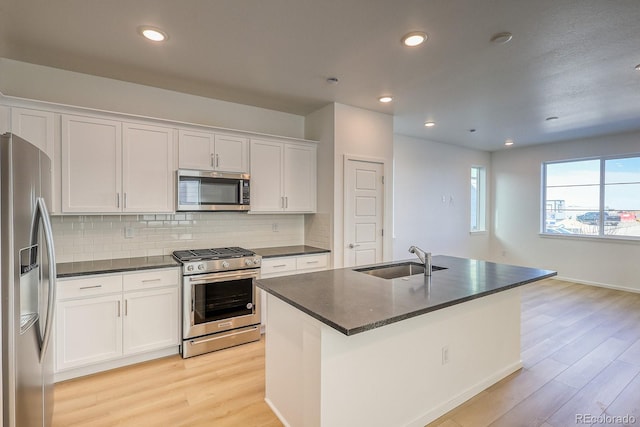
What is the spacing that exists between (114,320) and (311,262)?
204 cm

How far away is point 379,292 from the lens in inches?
79.6

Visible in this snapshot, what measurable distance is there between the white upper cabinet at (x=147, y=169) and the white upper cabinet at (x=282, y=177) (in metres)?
0.91

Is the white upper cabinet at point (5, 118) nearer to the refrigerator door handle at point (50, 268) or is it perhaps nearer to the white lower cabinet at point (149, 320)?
the refrigerator door handle at point (50, 268)

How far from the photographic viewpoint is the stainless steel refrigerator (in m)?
1.29

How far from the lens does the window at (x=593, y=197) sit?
5.36 meters

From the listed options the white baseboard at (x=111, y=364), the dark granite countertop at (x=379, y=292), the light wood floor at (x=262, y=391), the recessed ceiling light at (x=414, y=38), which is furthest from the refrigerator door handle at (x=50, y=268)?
the recessed ceiling light at (x=414, y=38)

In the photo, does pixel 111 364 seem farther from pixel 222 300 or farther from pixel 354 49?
pixel 354 49

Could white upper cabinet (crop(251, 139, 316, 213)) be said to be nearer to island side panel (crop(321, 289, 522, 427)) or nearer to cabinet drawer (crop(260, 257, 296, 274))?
cabinet drawer (crop(260, 257, 296, 274))

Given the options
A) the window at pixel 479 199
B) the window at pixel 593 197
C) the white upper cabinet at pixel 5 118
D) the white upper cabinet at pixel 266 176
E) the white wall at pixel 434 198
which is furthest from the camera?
the window at pixel 479 199

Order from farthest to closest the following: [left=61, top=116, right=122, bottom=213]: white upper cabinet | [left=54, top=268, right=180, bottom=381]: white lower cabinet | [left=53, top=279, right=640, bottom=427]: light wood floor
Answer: [left=61, top=116, right=122, bottom=213]: white upper cabinet
[left=54, top=268, right=180, bottom=381]: white lower cabinet
[left=53, top=279, right=640, bottom=427]: light wood floor

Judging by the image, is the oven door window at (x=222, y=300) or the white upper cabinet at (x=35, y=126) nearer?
the white upper cabinet at (x=35, y=126)

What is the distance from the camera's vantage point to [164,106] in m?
3.46

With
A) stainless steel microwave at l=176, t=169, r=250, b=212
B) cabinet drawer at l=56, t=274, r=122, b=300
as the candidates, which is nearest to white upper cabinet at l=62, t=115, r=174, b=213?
stainless steel microwave at l=176, t=169, r=250, b=212

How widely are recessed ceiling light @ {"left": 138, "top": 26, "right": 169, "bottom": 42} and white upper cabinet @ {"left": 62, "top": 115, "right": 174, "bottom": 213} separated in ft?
3.16
